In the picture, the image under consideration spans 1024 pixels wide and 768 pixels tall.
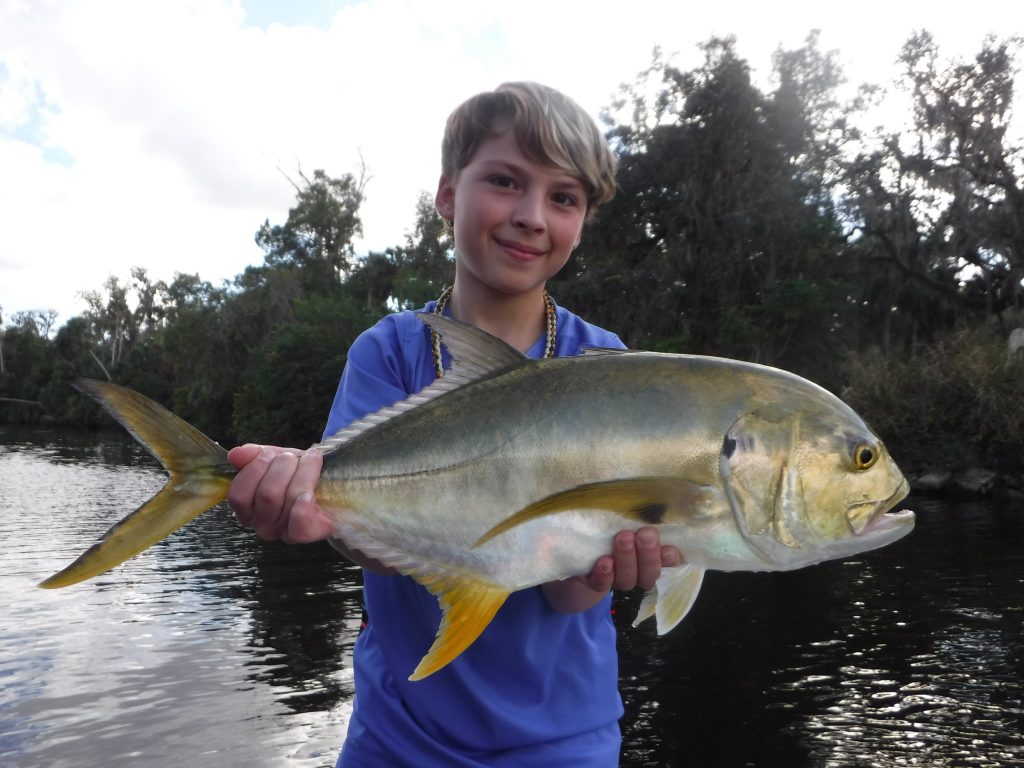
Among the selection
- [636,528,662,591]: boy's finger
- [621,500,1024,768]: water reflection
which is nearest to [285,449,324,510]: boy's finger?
[636,528,662,591]: boy's finger

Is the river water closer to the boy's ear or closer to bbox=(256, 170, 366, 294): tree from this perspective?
the boy's ear

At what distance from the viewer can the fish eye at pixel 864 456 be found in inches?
82.9

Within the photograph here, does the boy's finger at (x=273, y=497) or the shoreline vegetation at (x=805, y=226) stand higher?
the shoreline vegetation at (x=805, y=226)

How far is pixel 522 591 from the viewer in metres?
2.35

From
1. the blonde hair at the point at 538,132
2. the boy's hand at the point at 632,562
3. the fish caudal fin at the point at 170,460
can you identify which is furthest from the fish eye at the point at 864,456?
the fish caudal fin at the point at 170,460

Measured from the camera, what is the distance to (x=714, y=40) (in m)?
31.0

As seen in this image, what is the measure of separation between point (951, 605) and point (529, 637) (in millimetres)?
11621

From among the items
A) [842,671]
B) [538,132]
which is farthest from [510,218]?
[842,671]

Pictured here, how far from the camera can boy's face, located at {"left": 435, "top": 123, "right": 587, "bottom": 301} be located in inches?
101

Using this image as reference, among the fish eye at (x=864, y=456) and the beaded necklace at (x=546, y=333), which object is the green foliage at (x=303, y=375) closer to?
the beaded necklace at (x=546, y=333)

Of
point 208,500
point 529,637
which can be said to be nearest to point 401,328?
point 208,500

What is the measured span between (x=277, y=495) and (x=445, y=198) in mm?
1266

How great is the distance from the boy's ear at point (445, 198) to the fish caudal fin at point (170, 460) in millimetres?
1166

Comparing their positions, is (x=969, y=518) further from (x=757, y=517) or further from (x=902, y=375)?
(x=757, y=517)
